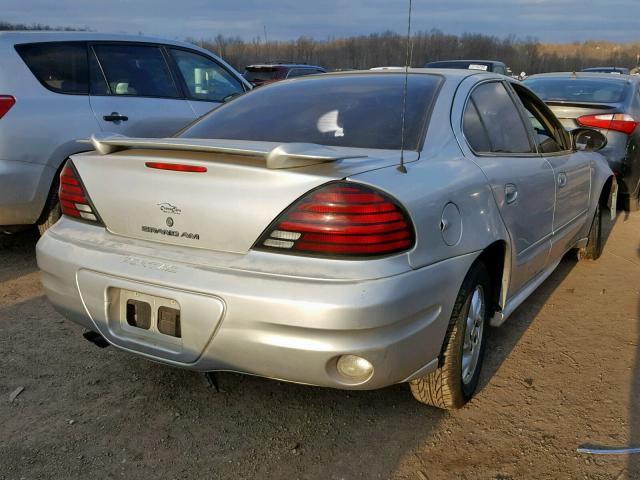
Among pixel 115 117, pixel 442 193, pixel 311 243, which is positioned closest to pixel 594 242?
pixel 442 193

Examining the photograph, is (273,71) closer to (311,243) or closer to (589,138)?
(589,138)

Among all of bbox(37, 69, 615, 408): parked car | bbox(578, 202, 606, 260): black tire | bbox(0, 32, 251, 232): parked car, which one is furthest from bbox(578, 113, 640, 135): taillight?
bbox(37, 69, 615, 408): parked car

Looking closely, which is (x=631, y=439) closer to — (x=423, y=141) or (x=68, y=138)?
(x=423, y=141)

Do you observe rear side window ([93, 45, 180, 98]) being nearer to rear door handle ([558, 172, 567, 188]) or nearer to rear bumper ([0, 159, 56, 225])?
rear bumper ([0, 159, 56, 225])

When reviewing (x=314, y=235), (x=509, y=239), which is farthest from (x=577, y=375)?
(x=314, y=235)

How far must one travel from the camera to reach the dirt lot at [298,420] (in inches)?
90.0

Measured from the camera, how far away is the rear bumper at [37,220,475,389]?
199cm

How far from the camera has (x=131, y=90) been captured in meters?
5.03

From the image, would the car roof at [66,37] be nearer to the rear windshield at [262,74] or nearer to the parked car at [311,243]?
the parked car at [311,243]

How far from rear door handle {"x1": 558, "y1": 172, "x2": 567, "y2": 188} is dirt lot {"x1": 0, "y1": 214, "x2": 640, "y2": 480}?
0.93 metres

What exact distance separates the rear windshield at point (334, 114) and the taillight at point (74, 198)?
0.66 m

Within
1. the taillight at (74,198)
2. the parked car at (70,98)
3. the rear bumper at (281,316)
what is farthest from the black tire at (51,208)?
the rear bumper at (281,316)

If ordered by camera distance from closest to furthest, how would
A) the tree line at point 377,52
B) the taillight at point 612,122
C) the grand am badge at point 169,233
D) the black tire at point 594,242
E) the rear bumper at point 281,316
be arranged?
the rear bumper at point 281,316 → the grand am badge at point 169,233 → the black tire at point 594,242 → the taillight at point 612,122 → the tree line at point 377,52

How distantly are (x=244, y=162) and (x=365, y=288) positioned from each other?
64cm
